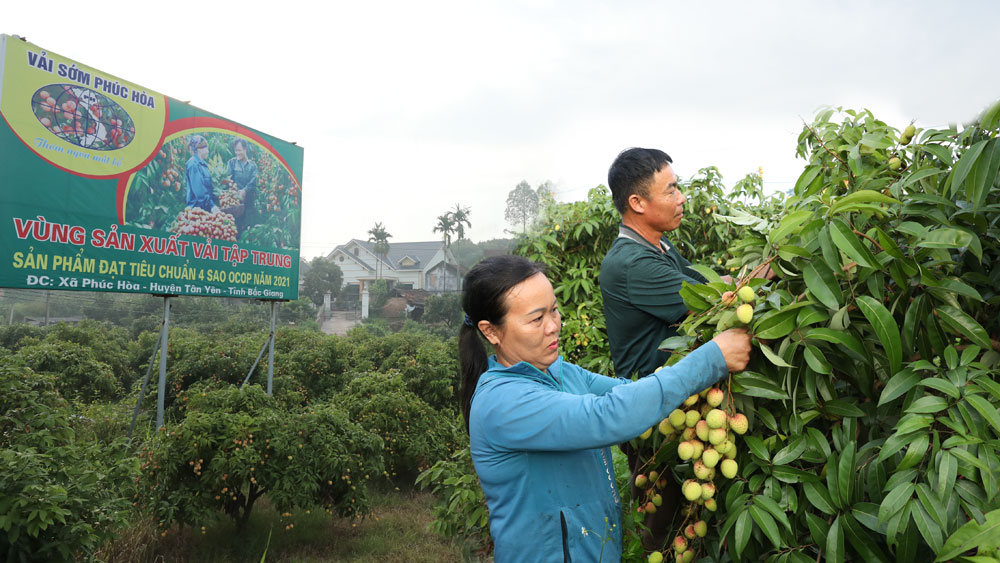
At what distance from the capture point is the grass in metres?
4.30

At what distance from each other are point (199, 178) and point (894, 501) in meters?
6.02

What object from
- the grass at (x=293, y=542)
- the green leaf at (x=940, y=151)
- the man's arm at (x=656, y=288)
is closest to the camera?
the green leaf at (x=940, y=151)

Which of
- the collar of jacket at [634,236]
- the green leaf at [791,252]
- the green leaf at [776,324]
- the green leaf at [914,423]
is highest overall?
the collar of jacket at [634,236]

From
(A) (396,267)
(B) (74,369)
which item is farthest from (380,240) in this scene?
(B) (74,369)

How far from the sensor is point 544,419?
107cm

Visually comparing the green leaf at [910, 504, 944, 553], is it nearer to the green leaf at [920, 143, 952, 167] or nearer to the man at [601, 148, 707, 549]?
the green leaf at [920, 143, 952, 167]

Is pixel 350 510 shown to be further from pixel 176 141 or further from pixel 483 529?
pixel 176 141

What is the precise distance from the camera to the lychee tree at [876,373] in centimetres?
82

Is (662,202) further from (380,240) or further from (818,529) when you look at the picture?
(380,240)

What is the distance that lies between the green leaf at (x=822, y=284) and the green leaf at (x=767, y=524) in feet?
1.11

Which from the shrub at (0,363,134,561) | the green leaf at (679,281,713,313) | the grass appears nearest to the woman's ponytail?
the green leaf at (679,281,713,313)

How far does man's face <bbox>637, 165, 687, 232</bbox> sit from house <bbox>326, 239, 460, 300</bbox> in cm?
2002

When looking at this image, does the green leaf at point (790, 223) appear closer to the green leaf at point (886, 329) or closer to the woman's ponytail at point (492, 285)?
the green leaf at point (886, 329)

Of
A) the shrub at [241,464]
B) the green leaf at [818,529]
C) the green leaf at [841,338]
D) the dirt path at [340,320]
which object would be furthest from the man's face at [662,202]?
the dirt path at [340,320]
